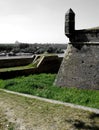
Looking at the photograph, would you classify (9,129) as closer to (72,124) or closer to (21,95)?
(72,124)

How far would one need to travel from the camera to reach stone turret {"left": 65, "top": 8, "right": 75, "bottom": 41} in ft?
42.9

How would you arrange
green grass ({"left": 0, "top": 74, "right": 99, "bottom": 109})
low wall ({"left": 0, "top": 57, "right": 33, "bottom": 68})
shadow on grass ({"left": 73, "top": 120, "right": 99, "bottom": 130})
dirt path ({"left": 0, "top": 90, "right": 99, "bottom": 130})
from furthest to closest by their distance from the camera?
low wall ({"left": 0, "top": 57, "right": 33, "bottom": 68}) → green grass ({"left": 0, "top": 74, "right": 99, "bottom": 109}) → dirt path ({"left": 0, "top": 90, "right": 99, "bottom": 130}) → shadow on grass ({"left": 73, "top": 120, "right": 99, "bottom": 130})

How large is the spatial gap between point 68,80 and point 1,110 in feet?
17.5

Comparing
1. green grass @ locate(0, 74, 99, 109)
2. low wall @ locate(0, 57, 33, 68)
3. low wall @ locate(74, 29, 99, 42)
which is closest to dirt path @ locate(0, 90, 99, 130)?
green grass @ locate(0, 74, 99, 109)

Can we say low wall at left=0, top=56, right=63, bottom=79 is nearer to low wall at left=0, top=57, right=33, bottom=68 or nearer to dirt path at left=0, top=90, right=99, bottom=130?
low wall at left=0, top=57, right=33, bottom=68

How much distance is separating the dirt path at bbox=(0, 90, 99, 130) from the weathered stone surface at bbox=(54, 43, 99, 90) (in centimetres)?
321

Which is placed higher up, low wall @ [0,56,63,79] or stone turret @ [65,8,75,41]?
stone turret @ [65,8,75,41]

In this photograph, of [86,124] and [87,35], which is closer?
[86,124]

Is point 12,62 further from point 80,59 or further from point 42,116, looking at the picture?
point 42,116

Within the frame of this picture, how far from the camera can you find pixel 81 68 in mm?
12766

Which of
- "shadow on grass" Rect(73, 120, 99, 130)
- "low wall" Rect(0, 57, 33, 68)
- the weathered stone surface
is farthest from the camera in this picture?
"low wall" Rect(0, 57, 33, 68)

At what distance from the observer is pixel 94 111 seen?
8227mm

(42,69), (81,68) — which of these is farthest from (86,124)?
(42,69)

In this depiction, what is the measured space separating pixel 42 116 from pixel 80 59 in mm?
5712
